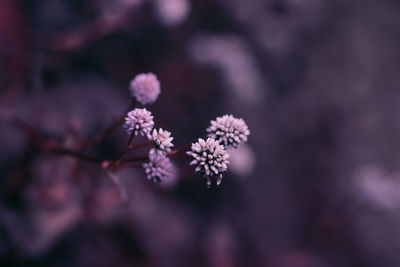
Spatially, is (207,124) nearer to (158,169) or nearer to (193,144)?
(158,169)

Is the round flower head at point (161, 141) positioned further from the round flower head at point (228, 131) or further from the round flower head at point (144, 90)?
the round flower head at point (144, 90)

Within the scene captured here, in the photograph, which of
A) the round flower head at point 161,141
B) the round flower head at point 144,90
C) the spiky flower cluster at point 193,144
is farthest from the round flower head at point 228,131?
the round flower head at point 144,90

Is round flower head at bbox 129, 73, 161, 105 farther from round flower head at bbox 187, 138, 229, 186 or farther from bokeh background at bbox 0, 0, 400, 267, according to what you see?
bokeh background at bbox 0, 0, 400, 267

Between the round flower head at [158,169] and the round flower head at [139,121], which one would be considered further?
the round flower head at [158,169]

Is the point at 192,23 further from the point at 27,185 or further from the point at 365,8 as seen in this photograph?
the point at 365,8

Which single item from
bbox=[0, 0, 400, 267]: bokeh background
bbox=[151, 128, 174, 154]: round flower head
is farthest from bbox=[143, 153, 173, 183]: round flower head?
bbox=[0, 0, 400, 267]: bokeh background

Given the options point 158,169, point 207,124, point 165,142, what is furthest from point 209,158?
point 207,124

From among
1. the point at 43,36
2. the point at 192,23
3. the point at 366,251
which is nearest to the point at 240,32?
the point at 192,23
